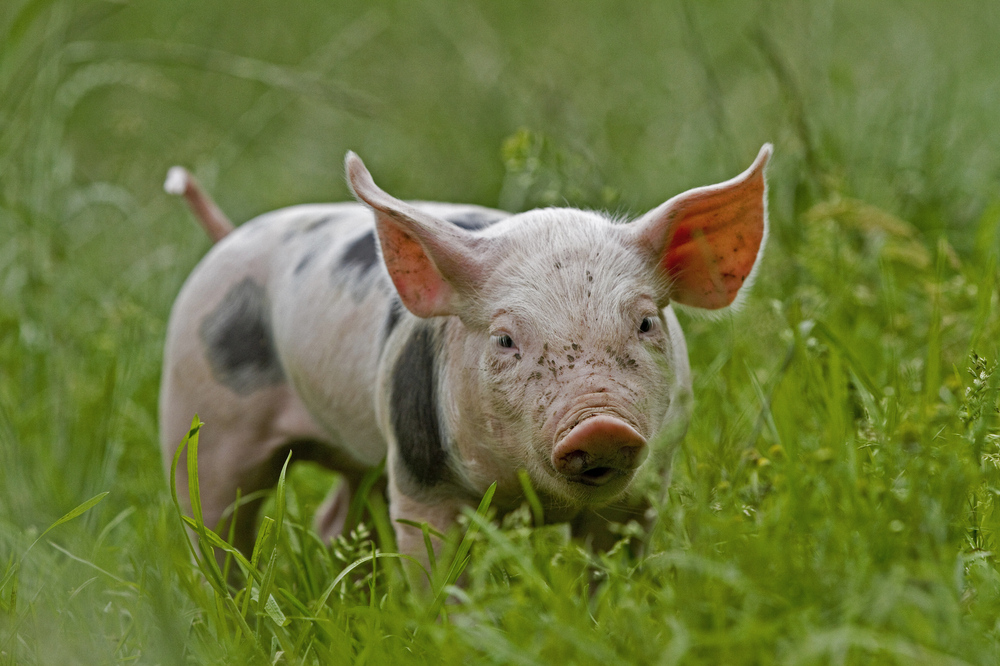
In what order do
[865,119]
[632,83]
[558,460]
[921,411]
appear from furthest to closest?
[632,83] < [865,119] < [921,411] < [558,460]

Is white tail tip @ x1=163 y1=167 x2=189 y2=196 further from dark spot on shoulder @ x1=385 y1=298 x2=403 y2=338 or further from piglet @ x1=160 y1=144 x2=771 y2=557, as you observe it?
dark spot on shoulder @ x1=385 y1=298 x2=403 y2=338

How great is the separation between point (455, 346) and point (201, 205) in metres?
1.70

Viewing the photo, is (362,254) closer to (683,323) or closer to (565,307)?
(565,307)

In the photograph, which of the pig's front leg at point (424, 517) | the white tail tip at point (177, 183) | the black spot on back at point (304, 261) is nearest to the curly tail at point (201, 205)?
the white tail tip at point (177, 183)

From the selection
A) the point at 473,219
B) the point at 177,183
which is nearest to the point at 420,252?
the point at 473,219

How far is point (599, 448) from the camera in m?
2.29

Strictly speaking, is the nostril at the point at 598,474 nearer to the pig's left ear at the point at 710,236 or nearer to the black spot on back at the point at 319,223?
the pig's left ear at the point at 710,236

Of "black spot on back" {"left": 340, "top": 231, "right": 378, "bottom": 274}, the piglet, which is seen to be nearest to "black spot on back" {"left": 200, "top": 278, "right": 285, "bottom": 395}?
the piglet

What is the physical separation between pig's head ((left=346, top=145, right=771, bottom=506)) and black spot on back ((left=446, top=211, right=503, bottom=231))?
33cm

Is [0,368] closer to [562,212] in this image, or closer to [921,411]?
[562,212]

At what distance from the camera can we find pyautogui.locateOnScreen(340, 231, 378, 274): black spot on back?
11.0 ft

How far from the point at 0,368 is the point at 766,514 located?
3881mm

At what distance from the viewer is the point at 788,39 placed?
6.45 meters

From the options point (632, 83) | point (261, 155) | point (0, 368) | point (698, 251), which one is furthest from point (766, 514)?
point (261, 155)
